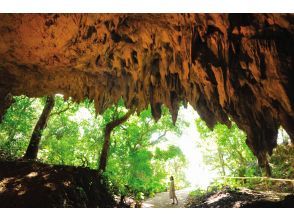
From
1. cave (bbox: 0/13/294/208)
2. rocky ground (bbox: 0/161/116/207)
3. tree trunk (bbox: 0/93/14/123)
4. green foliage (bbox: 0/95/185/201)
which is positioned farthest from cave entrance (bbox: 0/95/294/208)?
cave (bbox: 0/13/294/208)

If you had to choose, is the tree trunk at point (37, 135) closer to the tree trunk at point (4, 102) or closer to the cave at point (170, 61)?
the tree trunk at point (4, 102)

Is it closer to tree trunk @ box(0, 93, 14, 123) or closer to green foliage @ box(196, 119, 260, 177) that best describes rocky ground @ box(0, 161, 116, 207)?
tree trunk @ box(0, 93, 14, 123)

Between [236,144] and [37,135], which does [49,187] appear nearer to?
[37,135]

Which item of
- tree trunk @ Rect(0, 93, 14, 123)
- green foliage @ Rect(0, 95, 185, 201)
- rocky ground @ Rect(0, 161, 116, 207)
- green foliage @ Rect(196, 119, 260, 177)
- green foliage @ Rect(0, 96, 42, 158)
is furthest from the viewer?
green foliage @ Rect(196, 119, 260, 177)

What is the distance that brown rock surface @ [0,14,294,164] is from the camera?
315 cm

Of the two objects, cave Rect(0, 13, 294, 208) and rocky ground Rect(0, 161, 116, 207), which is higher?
cave Rect(0, 13, 294, 208)

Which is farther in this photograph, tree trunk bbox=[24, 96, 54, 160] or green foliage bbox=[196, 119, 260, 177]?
green foliage bbox=[196, 119, 260, 177]

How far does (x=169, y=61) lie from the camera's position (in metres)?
4.54

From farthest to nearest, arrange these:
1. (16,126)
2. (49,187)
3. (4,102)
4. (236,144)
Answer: (236,144) → (16,126) → (4,102) → (49,187)

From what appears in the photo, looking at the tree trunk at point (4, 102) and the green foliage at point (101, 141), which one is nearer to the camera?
the tree trunk at point (4, 102)

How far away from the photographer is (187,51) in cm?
387

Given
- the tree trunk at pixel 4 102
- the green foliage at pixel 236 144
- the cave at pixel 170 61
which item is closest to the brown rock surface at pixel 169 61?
the cave at pixel 170 61

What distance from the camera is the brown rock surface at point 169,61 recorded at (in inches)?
124

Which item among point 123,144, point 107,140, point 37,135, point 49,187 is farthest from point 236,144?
point 49,187
